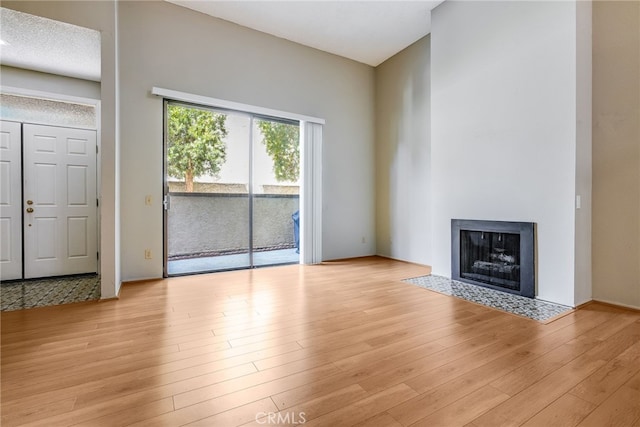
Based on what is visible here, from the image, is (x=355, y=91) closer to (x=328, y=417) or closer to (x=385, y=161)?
(x=385, y=161)

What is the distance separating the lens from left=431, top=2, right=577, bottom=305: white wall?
277cm

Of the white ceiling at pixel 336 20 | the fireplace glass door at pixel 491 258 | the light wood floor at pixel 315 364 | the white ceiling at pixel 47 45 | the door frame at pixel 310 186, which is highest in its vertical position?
the white ceiling at pixel 336 20

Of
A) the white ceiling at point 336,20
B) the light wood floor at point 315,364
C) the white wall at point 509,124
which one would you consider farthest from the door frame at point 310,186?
the light wood floor at point 315,364

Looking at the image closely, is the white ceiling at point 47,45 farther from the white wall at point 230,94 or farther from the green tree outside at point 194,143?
the green tree outside at point 194,143

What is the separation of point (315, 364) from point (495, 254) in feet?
8.37

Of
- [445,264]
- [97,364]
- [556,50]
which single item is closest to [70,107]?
[97,364]

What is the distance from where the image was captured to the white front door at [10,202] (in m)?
3.62

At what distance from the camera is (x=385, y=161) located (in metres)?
5.46

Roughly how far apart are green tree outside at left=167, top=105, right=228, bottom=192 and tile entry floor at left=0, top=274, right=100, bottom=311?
5.34ft

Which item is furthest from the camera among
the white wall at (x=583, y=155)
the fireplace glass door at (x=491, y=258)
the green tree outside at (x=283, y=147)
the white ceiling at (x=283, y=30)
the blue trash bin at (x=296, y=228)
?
the blue trash bin at (x=296, y=228)

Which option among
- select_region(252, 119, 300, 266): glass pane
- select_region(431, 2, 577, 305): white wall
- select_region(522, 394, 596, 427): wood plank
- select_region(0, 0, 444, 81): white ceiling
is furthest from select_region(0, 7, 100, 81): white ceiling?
select_region(522, 394, 596, 427): wood plank

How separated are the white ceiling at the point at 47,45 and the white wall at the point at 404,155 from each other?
4142 millimetres

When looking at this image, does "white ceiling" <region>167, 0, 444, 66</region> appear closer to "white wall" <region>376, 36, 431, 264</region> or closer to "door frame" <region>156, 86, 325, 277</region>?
"white wall" <region>376, 36, 431, 264</region>

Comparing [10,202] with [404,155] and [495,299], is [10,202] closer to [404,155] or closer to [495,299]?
[404,155]
